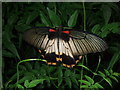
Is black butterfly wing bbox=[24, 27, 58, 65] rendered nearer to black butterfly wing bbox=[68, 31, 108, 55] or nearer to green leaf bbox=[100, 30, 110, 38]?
black butterfly wing bbox=[68, 31, 108, 55]

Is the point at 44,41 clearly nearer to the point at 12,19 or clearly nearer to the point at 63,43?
the point at 63,43

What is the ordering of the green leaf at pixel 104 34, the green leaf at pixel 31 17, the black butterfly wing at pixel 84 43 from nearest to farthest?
the black butterfly wing at pixel 84 43 < the green leaf at pixel 104 34 < the green leaf at pixel 31 17

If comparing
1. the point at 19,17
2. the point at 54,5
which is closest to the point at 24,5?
the point at 19,17

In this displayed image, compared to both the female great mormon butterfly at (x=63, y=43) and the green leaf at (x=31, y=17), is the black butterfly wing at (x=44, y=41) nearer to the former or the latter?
the female great mormon butterfly at (x=63, y=43)

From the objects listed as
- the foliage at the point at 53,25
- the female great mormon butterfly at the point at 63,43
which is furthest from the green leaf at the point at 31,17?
the female great mormon butterfly at the point at 63,43

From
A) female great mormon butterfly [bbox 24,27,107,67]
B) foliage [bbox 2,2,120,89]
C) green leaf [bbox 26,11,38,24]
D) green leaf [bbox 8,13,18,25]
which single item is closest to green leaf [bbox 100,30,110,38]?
foliage [bbox 2,2,120,89]

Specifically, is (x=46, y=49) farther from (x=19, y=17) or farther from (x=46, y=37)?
(x=19, y=17)
